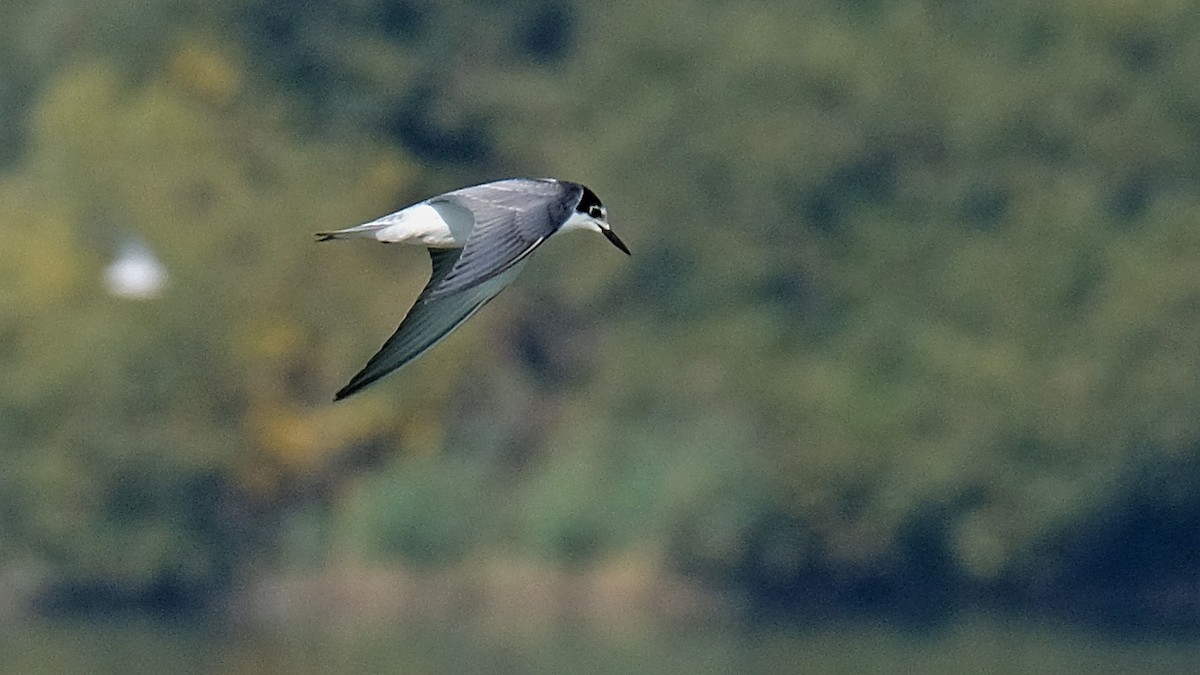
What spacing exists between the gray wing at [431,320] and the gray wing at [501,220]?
0.73 feet

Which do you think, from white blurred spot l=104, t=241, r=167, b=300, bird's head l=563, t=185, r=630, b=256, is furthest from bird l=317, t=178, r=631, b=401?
white blurred spot l=104, t=241, r=167, b=300

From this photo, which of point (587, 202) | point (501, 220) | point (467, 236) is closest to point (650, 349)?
point (587, 202)

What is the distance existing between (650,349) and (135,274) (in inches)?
256

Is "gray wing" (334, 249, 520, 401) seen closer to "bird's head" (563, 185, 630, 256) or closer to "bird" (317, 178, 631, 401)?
"bird" (317, 178, 631, 401)

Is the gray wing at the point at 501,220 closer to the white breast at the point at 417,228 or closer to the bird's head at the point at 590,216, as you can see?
the white breast at the point at 417,228

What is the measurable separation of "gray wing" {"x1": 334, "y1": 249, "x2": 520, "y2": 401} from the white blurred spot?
22.0 meters

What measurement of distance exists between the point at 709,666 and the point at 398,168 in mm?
10876

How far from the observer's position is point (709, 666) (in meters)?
29.2

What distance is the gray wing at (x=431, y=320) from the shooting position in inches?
417

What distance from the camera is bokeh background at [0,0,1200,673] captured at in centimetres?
3422

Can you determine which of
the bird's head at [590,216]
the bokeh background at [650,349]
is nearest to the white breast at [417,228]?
the bird's head at [590,216]

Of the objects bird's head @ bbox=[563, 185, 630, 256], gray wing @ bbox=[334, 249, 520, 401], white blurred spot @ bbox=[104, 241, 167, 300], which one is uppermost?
white blurred spot @ bbox=[104, 241, 167, 300]

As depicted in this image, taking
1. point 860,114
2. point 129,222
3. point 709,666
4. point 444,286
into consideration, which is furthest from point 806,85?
point 444,286

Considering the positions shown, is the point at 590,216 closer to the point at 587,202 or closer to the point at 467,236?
the point at 587,202
